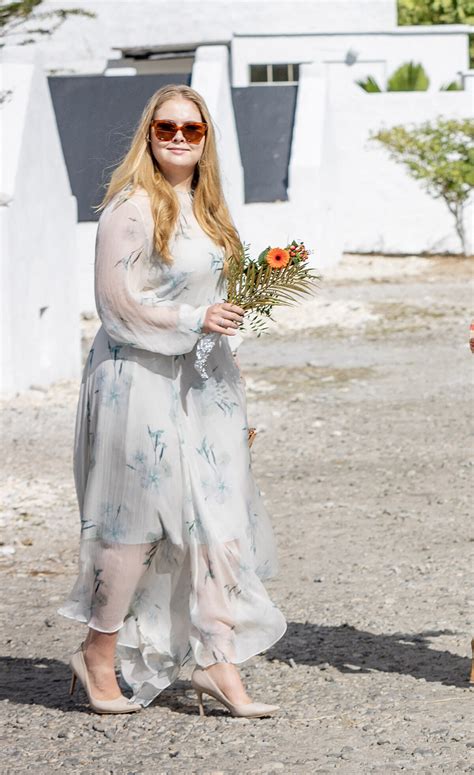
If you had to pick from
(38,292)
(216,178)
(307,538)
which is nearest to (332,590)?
(307,538)

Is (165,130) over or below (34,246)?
below

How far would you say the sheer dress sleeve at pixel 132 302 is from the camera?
4.19 m

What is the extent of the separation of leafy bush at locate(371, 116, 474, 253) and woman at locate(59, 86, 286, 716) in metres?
18.8

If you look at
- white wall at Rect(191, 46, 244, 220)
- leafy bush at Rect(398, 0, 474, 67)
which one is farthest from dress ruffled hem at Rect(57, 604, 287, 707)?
leafy bush at Rect(398, 0, 474, 67)

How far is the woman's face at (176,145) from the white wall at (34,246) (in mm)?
7104

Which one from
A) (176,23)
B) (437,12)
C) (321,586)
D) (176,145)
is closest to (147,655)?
(176,145)

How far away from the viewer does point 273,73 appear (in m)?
28.1

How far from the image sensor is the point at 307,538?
7.16 m

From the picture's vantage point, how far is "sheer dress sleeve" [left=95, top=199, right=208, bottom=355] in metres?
4.19

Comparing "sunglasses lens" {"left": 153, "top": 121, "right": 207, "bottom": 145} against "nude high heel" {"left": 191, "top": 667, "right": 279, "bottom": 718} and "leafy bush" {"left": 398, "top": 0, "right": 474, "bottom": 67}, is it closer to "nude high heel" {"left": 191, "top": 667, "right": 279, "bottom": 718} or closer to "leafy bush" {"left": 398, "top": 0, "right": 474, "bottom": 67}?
"nude high heel" {"left": 191, "top": 667, "right": 279, "bottom": 718}

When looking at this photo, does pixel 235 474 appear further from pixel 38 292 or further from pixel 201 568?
pixel 38 292

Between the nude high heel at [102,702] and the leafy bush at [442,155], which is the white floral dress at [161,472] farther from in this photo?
the leafy bush at [442,155]

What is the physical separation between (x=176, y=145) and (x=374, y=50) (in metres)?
24.2

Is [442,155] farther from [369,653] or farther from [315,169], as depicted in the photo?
[369,653]
